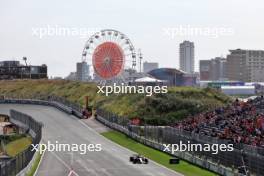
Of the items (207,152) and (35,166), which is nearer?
(207,152)

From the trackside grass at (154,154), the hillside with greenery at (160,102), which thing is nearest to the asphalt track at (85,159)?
the trackside grass at (154,154)

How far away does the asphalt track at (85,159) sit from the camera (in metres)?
47.1

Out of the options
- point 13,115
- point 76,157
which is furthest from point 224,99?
point 76,157

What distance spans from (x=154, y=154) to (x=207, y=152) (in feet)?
33.7

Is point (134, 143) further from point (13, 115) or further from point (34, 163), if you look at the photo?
point (13, 115)

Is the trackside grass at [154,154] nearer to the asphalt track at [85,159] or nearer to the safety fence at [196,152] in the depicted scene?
the safety fence at [196,152]

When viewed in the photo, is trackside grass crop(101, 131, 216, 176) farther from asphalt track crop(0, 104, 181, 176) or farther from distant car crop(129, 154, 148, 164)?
distant car crop(129, 154, 148, 164)

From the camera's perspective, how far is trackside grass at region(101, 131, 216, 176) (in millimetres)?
46838

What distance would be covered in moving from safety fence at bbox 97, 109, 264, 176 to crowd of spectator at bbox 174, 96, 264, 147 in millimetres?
1935

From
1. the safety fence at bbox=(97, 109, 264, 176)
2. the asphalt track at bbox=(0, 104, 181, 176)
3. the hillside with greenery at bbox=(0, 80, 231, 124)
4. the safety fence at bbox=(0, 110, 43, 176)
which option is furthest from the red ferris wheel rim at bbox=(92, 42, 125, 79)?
the safety fence at bbox=(97, 109, 264, 176)

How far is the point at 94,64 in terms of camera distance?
326 feet

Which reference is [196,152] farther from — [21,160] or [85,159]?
[21,160]

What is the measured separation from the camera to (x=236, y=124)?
183 feet

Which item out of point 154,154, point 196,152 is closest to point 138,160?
point 196,152
